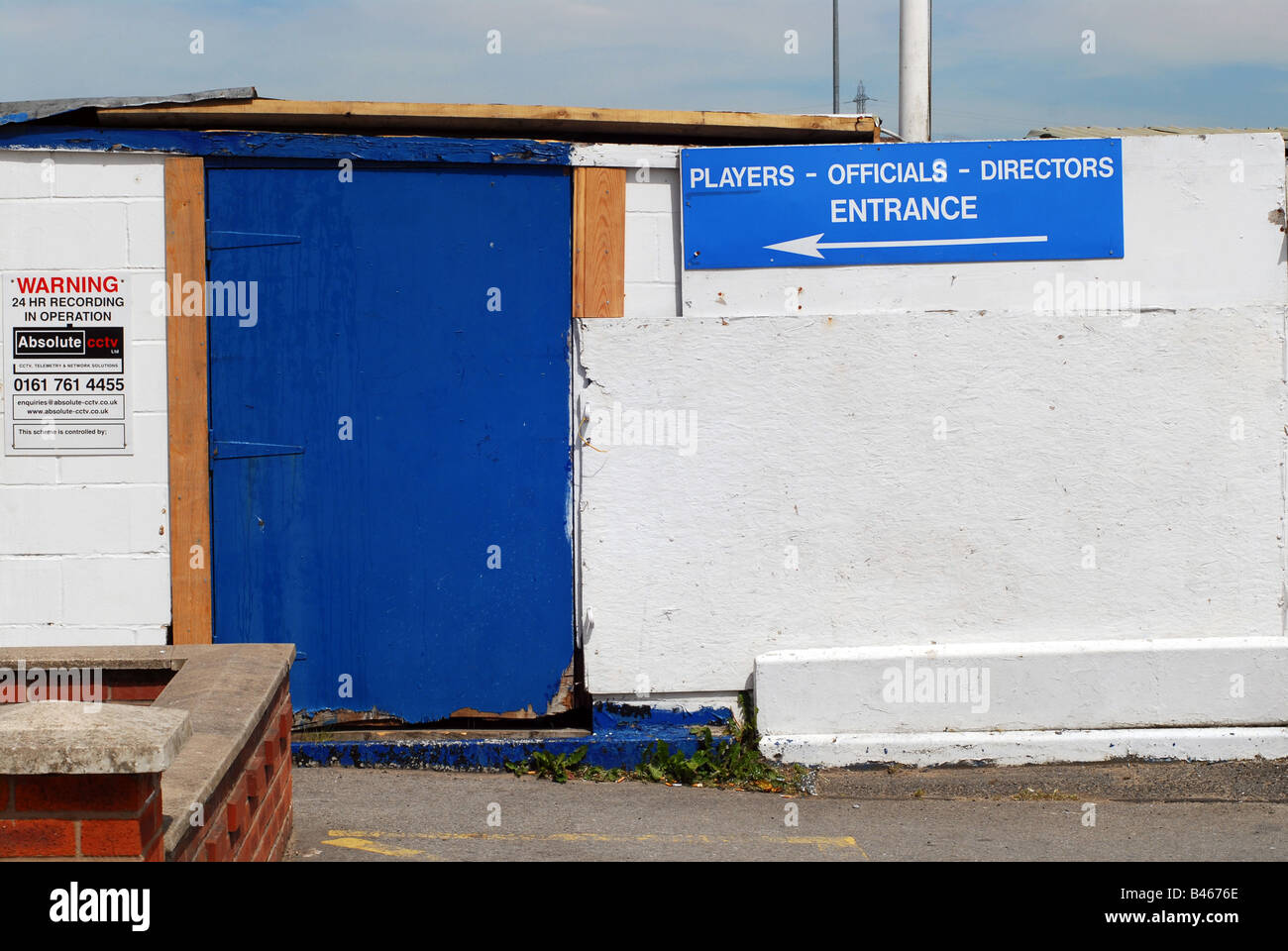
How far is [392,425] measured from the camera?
5.93 m

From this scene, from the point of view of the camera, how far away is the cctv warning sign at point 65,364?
18.9 ft

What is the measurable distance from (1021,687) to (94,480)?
4.68m

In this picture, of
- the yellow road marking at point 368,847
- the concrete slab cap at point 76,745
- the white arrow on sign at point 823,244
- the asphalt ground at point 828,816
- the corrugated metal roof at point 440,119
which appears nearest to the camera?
the concrete slab cap at point 76,745

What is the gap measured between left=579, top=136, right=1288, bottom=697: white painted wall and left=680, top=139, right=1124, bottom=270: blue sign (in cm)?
9

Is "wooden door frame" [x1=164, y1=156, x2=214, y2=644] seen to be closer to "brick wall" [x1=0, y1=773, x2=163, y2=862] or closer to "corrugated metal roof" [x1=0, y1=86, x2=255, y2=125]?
"corrugated metal roof" [x1=0, y1=86, x2=255, y2=125]

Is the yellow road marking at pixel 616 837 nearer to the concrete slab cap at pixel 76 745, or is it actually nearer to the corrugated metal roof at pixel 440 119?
the concrete slab cap at pixel 76 745

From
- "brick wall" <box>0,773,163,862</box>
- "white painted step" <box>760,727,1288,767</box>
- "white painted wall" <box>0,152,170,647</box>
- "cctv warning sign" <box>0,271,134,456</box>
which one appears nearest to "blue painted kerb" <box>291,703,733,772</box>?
"white painted step" <box>760,727,1288,767</box>

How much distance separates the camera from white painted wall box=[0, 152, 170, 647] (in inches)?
226

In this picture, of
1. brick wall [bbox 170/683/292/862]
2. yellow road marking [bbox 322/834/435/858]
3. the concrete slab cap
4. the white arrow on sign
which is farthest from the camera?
the white arrow on sign

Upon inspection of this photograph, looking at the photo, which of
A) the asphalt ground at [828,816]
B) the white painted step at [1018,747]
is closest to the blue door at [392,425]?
the asphalt ground at [828,816]

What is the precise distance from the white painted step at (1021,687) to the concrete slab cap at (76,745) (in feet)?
12.7

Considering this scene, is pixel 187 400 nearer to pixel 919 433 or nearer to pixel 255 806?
pixel 255 806

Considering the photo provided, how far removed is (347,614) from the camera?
5961 millimetres

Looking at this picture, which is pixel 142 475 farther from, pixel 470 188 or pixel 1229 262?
pixel 1229 262
